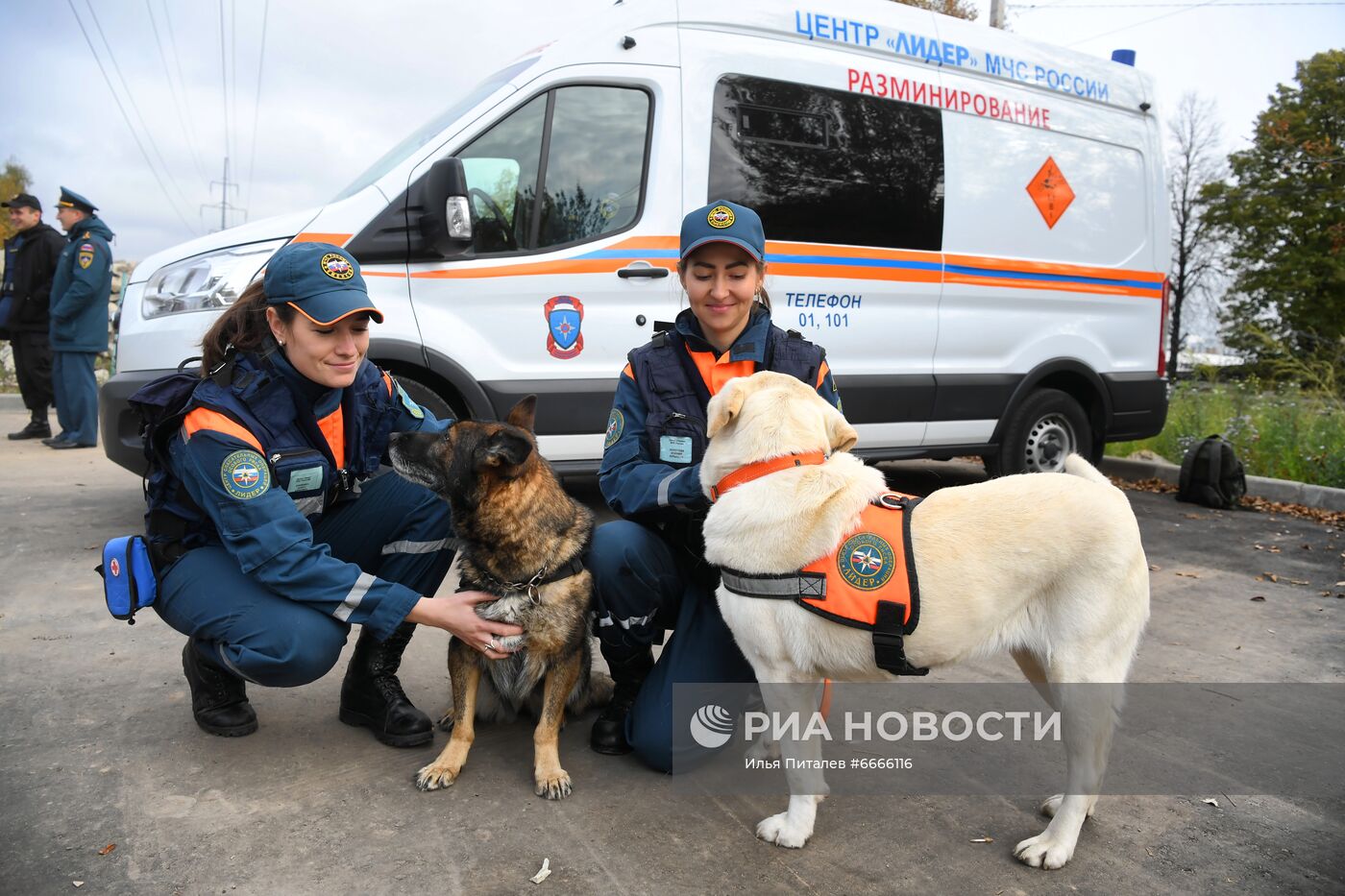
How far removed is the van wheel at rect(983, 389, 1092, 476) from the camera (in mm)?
6531

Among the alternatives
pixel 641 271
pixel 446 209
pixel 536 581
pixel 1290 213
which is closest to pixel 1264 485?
pixel 641 271

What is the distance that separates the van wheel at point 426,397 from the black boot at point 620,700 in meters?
2.27

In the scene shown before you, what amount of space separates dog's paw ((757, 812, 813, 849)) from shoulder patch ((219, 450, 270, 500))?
167cm

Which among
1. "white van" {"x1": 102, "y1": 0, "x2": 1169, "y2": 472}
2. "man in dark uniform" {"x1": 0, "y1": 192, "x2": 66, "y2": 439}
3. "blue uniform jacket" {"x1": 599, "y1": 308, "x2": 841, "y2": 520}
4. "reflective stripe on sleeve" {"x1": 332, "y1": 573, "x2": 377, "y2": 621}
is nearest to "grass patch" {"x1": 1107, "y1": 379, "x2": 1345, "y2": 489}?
"white van" {"x1": 102, "y1": 0, "x2": 1169, "y2": 472}

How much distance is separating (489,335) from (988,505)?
10.5ft

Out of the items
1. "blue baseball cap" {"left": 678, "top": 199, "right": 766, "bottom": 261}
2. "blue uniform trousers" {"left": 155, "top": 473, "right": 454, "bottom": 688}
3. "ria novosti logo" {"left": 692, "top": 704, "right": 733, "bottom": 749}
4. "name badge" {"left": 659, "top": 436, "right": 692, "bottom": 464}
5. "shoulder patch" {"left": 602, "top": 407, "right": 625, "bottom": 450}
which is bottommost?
"ria novosti logo" {"left": 692, "top": 704, "right": 733, "bottom": 749}

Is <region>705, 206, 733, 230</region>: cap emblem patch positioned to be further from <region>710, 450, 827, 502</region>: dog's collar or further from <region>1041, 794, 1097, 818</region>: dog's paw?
<region>1041, 794, 1097, 818</region>: dog's paw

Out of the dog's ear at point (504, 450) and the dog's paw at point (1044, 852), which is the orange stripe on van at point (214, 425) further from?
the dog's paw at point (1044, 852)

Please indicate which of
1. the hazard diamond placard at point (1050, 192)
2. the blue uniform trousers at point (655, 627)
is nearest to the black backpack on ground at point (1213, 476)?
the hazard diamond placard at point (1050, 192)

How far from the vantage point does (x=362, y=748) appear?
110 inches

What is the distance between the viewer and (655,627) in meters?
2.87

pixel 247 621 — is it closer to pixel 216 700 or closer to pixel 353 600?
pixel 353 600

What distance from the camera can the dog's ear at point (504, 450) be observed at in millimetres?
2479

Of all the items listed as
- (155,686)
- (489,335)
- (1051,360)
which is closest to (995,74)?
(1051,360)
